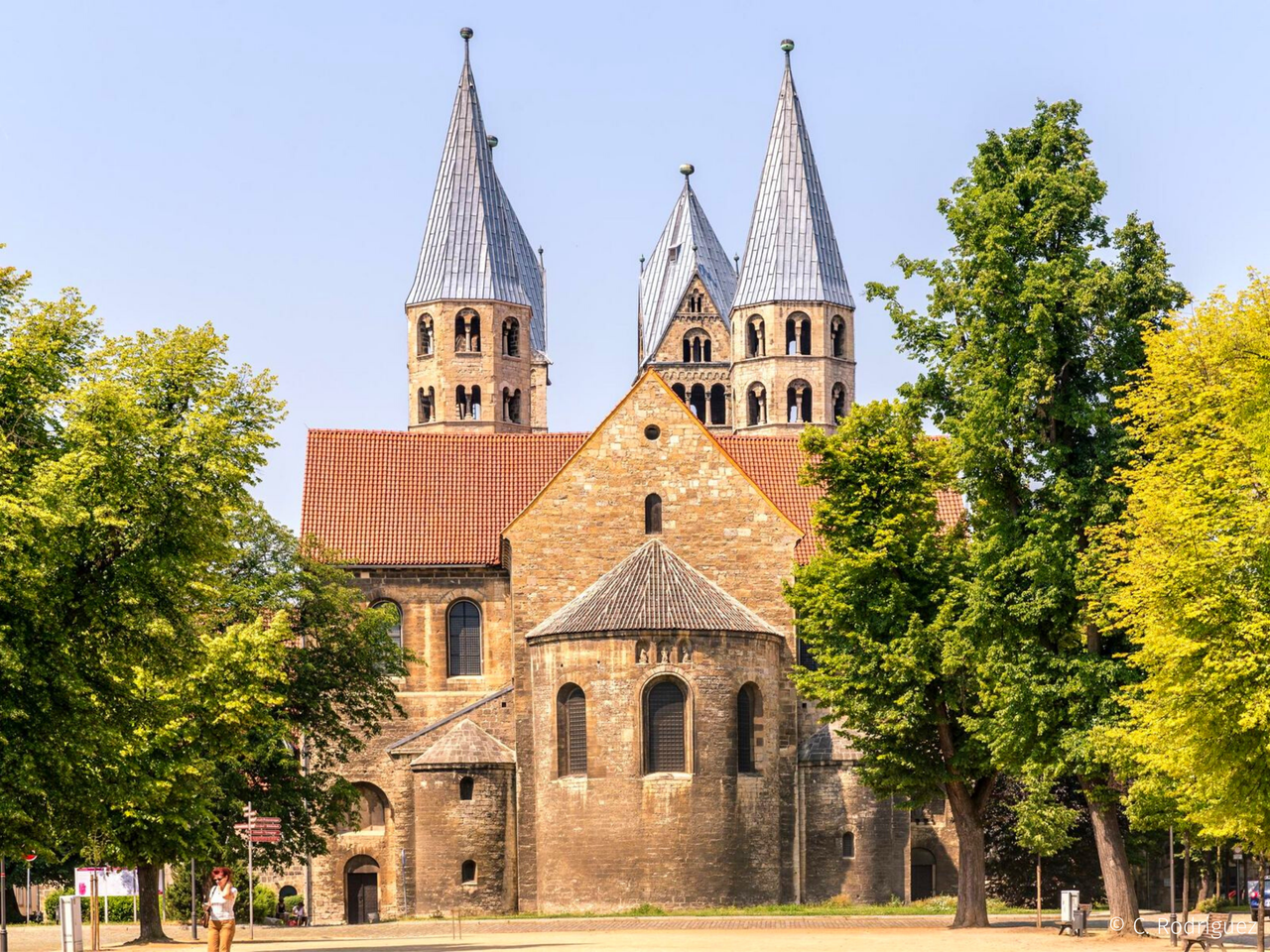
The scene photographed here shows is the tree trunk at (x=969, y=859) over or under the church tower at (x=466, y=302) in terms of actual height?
under

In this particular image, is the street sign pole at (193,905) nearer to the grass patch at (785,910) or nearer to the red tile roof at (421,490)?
the grass patch at (785,910)

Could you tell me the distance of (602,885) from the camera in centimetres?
5509

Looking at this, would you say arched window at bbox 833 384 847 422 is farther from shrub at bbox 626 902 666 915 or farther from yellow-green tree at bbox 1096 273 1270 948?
yellow-green tree at bbox 1096 273 1270 948

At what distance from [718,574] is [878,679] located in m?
14.3

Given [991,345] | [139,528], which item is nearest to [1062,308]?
[991,345]

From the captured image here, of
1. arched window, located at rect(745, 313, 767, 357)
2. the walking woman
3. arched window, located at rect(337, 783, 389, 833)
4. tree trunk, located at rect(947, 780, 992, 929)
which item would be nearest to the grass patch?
tree trunk, located at rect(947, 780, 992, 929)

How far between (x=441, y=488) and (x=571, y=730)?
1352 cm

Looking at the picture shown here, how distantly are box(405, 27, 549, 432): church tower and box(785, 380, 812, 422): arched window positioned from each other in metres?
13.4

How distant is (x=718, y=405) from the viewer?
357ft

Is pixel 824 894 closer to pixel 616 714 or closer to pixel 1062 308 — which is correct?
pixel 616 714

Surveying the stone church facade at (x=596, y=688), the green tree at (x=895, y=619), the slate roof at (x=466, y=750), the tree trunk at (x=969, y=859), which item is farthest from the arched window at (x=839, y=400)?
the tree trunk at (x=969, y=859)

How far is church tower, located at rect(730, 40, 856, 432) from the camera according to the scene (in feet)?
333

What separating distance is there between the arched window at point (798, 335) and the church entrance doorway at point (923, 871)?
43.8 meters

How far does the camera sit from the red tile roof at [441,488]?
65438 millimetres
